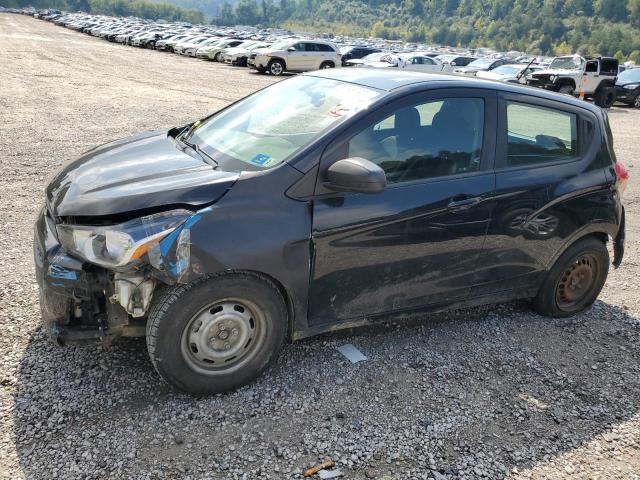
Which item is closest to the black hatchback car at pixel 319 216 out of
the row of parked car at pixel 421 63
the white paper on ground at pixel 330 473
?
the white paper on ground at pixel 330 473

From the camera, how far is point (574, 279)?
14.2 feet

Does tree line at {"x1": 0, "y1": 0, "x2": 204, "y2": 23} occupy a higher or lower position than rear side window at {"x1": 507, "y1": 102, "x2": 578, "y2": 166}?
higher

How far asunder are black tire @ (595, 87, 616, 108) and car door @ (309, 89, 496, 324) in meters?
20.8

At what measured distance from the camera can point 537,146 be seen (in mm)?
3902

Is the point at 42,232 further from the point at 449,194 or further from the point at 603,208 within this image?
the point at 603,208

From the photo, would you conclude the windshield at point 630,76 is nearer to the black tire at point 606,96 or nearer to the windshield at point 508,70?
the black tire at point 606,96

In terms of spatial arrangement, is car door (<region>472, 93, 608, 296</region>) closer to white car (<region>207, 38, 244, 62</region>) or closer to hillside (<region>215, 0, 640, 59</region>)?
white car (<region>207, 38, 244, 62</region>)

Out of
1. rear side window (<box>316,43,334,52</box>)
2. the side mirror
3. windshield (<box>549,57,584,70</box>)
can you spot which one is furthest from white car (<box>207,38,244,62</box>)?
the side mirror

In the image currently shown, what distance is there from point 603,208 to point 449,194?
5.06ft

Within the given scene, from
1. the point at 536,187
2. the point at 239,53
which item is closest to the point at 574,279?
the point at 536,187

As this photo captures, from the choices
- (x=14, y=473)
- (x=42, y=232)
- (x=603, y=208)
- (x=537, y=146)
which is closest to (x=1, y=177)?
(x=42, y=232)

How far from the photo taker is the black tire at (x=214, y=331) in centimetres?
283

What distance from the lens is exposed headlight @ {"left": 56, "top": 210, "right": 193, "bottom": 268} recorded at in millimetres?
2719

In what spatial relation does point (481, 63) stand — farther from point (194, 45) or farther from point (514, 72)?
point (194, 45)
